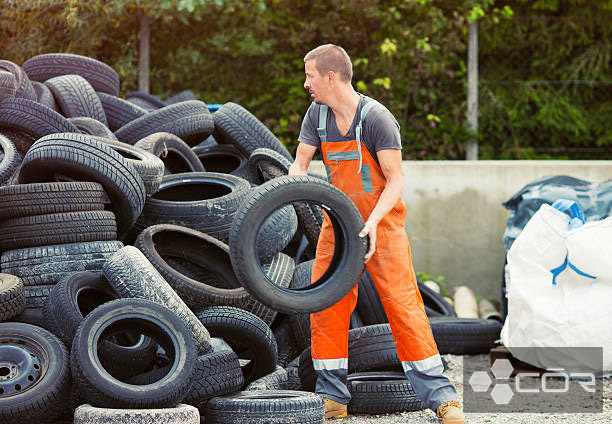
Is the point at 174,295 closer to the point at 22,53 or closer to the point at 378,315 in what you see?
the point at 378,315

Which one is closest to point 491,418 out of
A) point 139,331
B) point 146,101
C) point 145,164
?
point 139,331

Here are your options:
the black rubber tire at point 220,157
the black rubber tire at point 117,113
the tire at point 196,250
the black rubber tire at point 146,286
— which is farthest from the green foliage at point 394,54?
the black rubber tire at point 146,286

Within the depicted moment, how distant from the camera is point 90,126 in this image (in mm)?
5859

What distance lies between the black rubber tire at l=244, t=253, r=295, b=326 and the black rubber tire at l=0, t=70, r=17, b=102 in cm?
262

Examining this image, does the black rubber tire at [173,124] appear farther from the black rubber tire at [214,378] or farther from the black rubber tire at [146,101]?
the black rubber tire at [214,378]

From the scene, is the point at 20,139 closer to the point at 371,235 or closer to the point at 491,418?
the point at 371,235

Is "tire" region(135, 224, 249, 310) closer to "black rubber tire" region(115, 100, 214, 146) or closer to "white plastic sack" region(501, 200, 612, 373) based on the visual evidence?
"black rubber tire" region(115, 100, 214, 146)

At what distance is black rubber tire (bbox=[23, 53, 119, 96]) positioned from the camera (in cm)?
725

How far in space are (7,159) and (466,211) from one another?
4.54 metres

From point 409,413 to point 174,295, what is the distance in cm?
146

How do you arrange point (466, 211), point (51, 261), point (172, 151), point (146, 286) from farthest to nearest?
1. point (466, 211)
2. point (172, 151)
3. point (51, 261)
4. point (146, 286)

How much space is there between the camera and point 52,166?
4645 mm

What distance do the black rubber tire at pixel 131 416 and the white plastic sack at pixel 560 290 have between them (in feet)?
8.68

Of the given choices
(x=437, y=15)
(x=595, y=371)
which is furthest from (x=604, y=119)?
(x=595, y=371)
